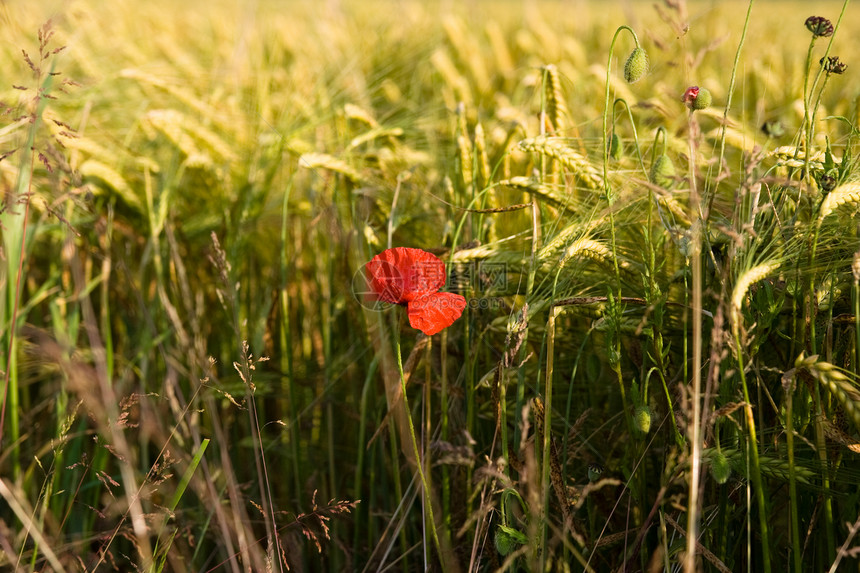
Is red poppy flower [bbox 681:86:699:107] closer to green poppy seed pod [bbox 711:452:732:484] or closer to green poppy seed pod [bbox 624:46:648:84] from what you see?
green poppy seed pod [bbox 624:46:648:84]

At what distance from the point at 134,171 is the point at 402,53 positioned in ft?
2.57

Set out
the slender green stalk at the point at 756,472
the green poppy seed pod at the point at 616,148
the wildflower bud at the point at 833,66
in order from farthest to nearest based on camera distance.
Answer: the green poppy seed pod at the point at 616,148
the wildflower bud at the point at 833,66
the slender green stalk at the point at 756,472

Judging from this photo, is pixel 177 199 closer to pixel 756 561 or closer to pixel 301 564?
pixel 301 564

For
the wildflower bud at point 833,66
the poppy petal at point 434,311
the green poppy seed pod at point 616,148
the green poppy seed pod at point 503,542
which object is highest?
the wildflower bud at point 833,66

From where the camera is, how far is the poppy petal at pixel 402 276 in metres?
0.75

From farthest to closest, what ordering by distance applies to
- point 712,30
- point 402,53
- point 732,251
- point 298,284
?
point 712,30
point 402,53
point 298,284
point 732,251

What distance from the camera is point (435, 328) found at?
0.73 m

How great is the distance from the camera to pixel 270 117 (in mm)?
1552

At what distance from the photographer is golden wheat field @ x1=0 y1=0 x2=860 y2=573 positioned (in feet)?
2.36

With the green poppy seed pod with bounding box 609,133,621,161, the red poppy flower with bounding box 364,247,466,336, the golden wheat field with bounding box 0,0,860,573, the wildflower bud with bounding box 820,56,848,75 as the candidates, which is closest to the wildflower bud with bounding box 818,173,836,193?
the golden wheat field with bounding box 0,0,860,573

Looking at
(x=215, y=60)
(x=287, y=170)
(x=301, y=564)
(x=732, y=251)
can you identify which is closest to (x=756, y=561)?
(x=732, y=251)

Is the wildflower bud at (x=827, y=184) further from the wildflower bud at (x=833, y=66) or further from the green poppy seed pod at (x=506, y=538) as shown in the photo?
the green poppy seed pod at (x=506, y=538)

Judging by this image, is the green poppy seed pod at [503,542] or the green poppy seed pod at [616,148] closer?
the green poppy seed pod at [503,542]

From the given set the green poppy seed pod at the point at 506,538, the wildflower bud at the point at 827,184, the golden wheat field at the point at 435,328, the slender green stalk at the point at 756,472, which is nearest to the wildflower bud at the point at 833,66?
the golden wheat field at the point at 435,328
